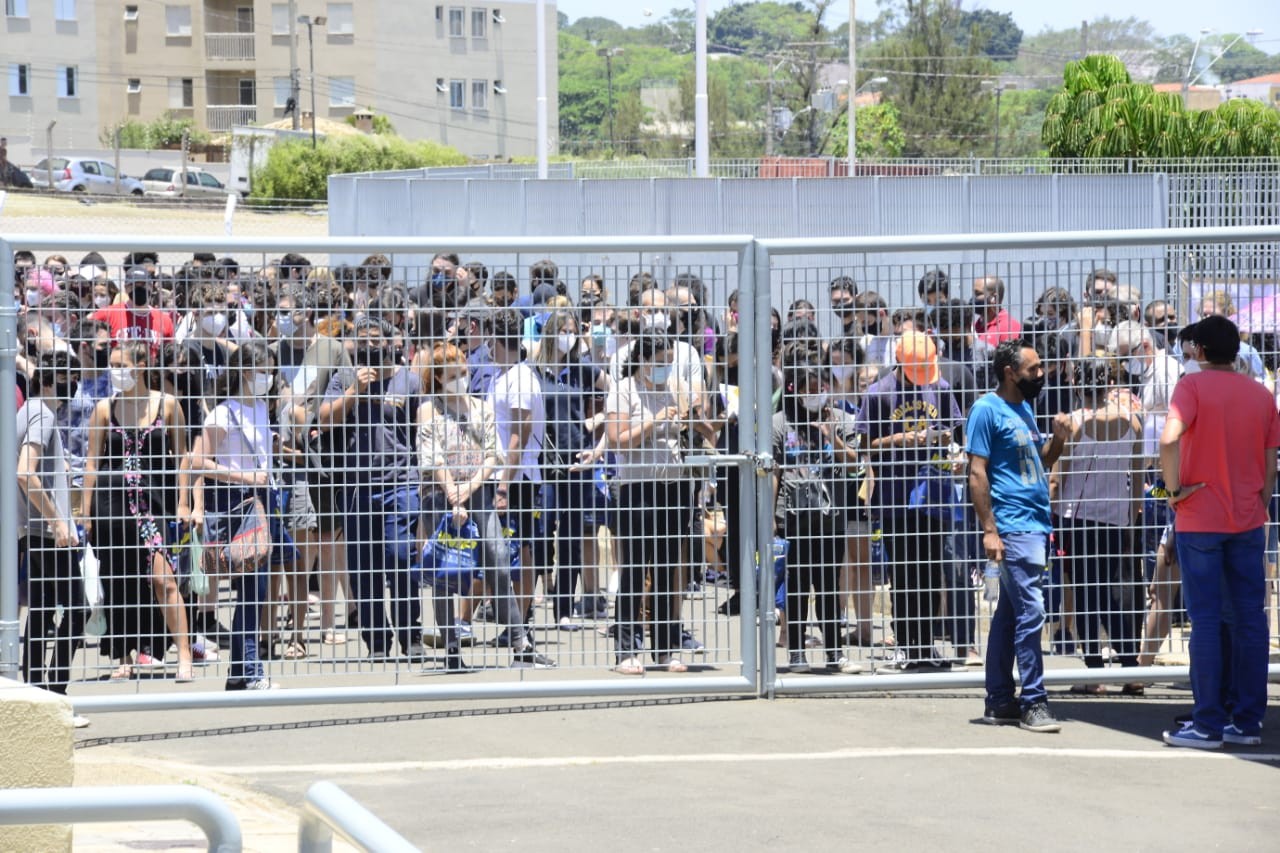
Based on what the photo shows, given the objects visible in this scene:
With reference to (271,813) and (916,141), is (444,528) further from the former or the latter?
(916,141)

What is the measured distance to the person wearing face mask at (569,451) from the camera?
7645 millimetres

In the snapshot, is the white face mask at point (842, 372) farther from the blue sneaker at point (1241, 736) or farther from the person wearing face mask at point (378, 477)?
the blue sneaker at point (1241, 736)

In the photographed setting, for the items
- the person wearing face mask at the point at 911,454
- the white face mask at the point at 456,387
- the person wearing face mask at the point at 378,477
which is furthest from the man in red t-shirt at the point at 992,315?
the person wearing face mask at the point at 378,477

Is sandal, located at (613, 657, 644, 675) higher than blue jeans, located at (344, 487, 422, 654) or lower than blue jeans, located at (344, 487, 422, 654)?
lower

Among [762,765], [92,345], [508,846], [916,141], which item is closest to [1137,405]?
[762,765]

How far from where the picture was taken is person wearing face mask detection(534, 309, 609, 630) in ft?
25.1

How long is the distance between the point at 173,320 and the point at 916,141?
84941 mm

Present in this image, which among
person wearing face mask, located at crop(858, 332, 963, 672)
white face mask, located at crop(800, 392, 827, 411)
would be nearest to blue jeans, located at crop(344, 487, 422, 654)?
white face mask, located at crop(800, 392, 827, 411)

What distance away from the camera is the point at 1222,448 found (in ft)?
23.2

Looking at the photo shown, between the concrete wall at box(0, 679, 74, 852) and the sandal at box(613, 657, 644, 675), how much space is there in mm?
3469

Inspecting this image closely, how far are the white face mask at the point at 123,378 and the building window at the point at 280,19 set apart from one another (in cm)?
7295

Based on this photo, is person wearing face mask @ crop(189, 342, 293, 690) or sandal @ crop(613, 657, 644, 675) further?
sandal @ crop(613, 657, 644, 675)

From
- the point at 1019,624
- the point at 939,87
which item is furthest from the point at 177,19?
the point at 1019,624

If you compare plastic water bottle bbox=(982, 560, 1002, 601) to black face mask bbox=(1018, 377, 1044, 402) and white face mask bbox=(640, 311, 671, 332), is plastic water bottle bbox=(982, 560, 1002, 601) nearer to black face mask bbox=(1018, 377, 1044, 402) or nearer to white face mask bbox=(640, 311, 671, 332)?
black face mask bbox=(1018, 377, 1044, 402)
